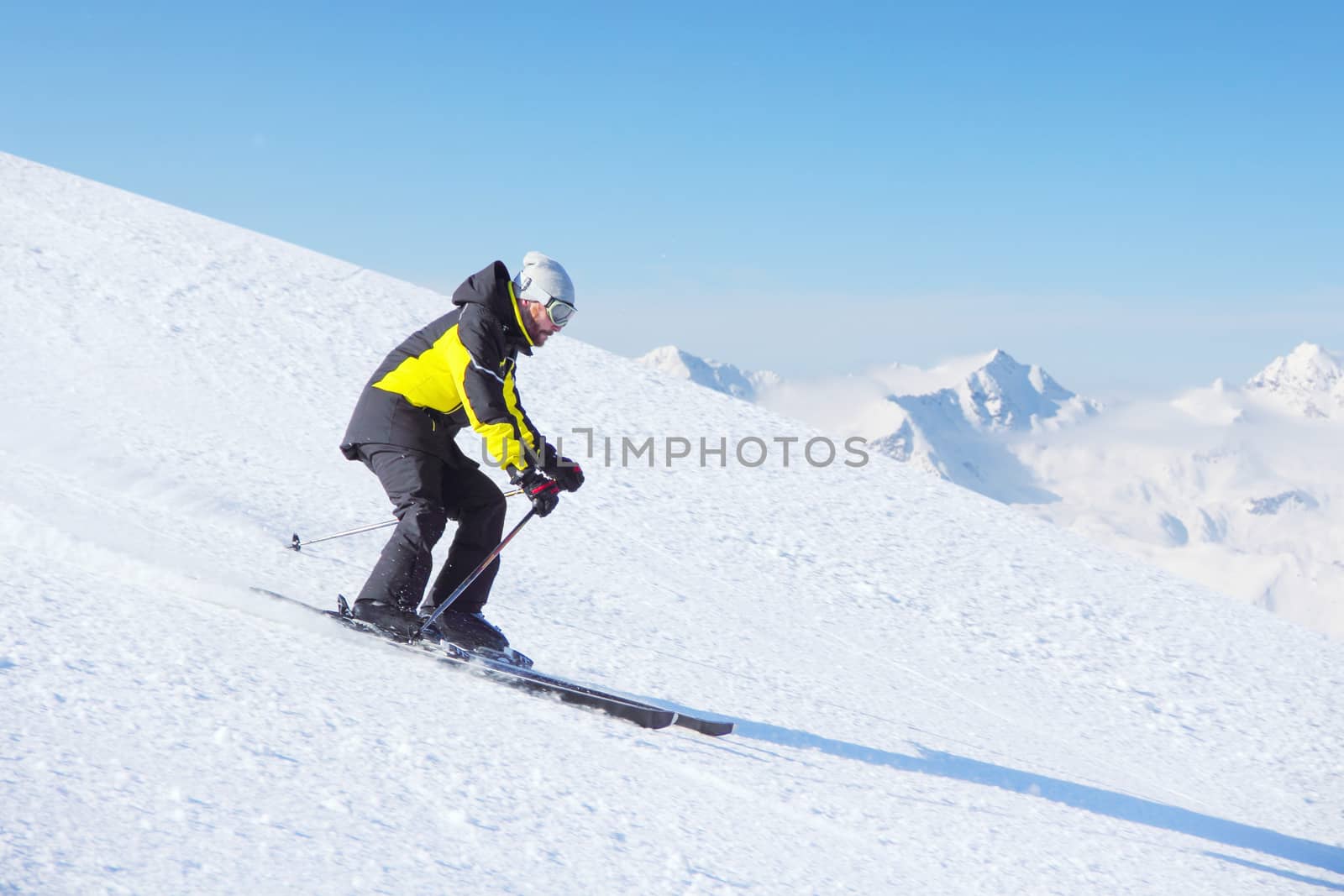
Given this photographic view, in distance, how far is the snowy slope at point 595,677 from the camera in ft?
8.34

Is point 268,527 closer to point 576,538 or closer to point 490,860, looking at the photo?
point 576,538

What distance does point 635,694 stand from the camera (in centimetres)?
427

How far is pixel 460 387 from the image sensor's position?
3.89 metres

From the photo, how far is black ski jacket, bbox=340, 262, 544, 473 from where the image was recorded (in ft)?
12.6

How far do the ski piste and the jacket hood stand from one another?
123cm

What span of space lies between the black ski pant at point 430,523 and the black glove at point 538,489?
0.38 m

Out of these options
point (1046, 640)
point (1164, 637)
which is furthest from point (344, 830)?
point (1164, 637)

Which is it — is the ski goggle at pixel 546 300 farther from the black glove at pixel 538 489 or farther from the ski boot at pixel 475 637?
the ski boot at pixel 475 637

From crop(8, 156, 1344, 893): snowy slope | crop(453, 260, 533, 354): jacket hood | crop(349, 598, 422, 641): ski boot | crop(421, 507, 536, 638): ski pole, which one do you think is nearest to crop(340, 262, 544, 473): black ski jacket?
crop(453, 260, 533, 354): jacket hood

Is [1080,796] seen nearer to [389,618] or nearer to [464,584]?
[464,584]

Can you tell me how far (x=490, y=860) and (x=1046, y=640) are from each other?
5.03 meters

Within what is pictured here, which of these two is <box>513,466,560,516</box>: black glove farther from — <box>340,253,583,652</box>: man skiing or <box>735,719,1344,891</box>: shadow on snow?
<box>735,719,1344,891</box>: shadow on snow

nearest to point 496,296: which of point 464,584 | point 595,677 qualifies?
point 464,584

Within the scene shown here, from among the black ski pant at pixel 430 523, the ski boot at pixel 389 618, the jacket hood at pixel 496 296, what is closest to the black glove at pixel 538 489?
the black ski pant at pixel 430 523
